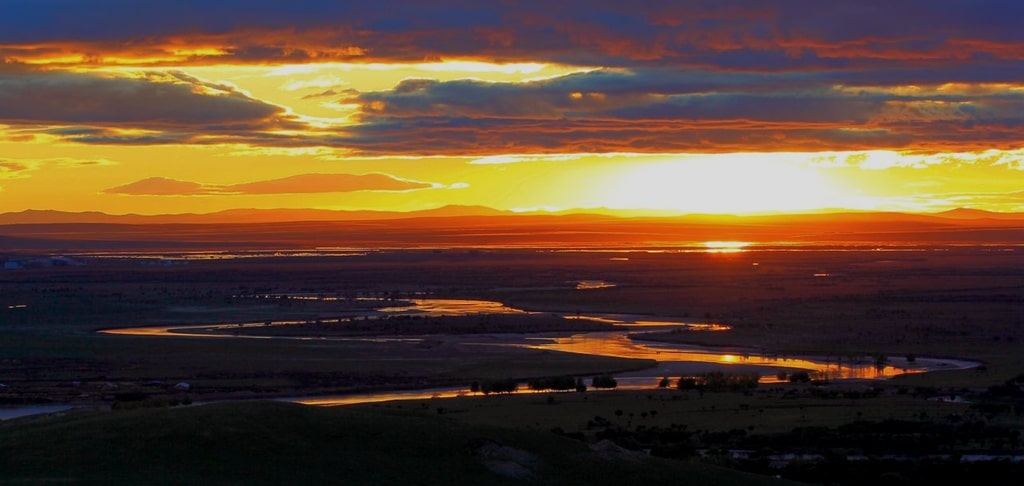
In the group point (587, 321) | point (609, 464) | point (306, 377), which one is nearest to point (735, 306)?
point (587, 321)

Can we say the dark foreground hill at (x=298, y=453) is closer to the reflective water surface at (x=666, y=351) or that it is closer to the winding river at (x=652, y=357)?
the winding river at (x=652, y=357)

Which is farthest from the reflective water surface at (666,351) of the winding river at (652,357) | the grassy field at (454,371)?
the grassy field at (454,371)

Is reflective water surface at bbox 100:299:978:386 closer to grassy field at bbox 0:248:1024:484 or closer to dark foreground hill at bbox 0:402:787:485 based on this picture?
grassy field at bbox 0:248:1024:484

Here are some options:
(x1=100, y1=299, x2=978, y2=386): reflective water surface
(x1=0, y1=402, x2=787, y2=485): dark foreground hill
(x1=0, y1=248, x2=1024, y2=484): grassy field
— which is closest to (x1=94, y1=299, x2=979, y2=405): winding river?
(x1=100, y1=299, x2=978, y2=386): reflective water surface

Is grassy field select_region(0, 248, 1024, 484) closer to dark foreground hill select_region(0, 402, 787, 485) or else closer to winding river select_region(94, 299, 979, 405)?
dark foreground hill select_region(0, 402, 787, 485)

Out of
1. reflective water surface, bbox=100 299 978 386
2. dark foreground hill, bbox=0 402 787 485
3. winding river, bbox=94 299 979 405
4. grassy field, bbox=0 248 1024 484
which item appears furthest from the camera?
reflective water surface, bbox=100 299 978 386

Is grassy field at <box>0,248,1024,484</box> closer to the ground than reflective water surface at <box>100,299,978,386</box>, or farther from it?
farther from it

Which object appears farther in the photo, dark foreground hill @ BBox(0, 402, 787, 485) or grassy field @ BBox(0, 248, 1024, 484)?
grassy field @ BBox(0, 248, 1024, 484)

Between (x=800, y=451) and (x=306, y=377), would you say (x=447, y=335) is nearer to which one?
(x=306, y=377)

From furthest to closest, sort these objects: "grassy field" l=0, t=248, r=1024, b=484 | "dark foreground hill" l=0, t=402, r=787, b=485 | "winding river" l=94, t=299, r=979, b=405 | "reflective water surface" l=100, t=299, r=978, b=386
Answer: "reflective water surface" l=100, t=299, r=978, b=386 < "winding river" l=94, t=299, r=979, b=405 < "grassy field" l=0, t=248, r=1024, b=484 < "dark foreground hill" l=0, t=402, r=787, b=485
